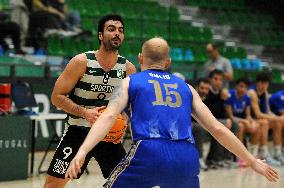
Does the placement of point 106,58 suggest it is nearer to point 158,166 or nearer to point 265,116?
point 158,166

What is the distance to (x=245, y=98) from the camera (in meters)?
12.5

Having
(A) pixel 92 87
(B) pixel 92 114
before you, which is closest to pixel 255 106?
(A) pixel 92 87

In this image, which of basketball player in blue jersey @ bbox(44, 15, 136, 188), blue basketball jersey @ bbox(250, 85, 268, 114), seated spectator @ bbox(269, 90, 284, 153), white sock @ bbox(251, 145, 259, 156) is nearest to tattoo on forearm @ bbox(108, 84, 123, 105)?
basketball player in blue jersey @ bbox(44, 15, 136, 188)

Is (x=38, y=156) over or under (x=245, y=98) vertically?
under

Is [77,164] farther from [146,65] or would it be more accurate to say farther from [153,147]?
[146,65]

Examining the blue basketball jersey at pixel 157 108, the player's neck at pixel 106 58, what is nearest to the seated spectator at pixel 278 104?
the player's neck at pixel 106 58

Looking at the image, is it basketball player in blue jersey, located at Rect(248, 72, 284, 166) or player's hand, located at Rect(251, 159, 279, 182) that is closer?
player's hand, located at Rect(251, 159, 279, 182)

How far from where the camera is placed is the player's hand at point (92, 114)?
549cm

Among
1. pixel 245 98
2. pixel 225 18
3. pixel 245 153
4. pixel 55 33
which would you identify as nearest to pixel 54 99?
pixel 245 153

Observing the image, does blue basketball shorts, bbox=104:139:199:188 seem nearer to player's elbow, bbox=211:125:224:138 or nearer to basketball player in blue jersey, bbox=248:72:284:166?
player's elbow, bbox=211:125:224:138

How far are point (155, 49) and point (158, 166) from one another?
2.47 ft

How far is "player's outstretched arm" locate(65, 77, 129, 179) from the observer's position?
409 centimetres

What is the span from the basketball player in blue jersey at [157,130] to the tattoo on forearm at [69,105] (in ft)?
4.76

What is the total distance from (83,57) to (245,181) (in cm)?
497
